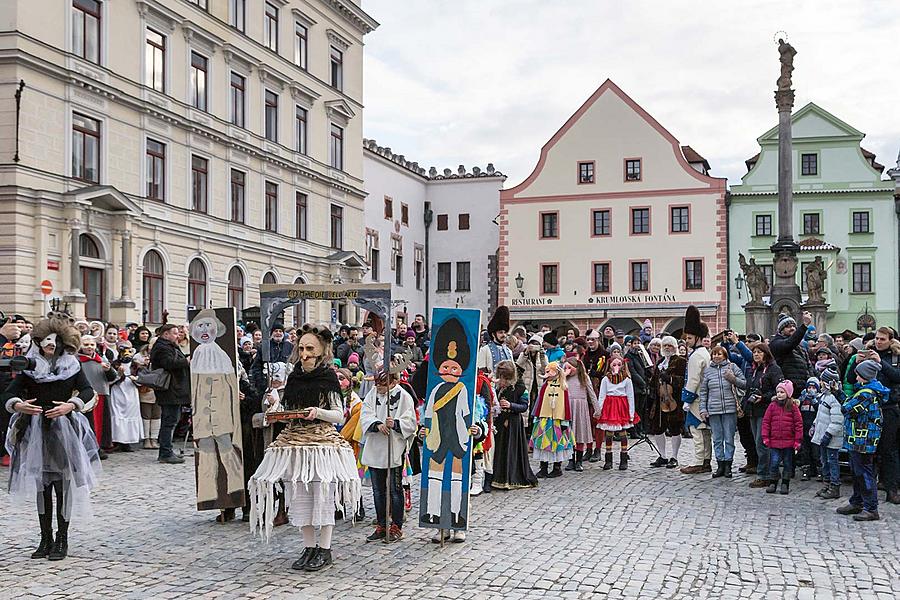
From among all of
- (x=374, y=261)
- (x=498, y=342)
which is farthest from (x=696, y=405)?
(x=374, y=261)

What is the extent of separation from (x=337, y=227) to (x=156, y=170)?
12.7 meters

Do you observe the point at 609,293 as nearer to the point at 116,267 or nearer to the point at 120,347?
the point at 116,267

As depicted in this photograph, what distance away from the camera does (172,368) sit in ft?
47.6

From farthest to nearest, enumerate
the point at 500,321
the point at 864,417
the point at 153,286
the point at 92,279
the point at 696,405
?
1. the point at 153,286
2. the point at 92,279
3. the point at 500,321
4. the point at 696,405
5. the point at 864,417

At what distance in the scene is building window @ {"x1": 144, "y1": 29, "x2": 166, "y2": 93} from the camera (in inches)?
1194

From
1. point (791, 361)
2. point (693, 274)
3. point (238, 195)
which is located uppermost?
point (238, 195)

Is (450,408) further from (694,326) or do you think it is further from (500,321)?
(694,326)

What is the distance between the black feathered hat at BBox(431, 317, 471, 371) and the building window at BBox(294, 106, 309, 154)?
31.5 metres

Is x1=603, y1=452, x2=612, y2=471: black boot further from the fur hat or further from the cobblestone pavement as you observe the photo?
the cobblestone pavement

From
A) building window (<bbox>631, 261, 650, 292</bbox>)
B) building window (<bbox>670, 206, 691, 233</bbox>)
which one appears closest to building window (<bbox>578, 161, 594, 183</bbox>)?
building window (<bbox>670, 206, 691, 233</bbox>)

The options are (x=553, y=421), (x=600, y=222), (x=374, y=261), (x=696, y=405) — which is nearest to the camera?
(x=553, y=421)

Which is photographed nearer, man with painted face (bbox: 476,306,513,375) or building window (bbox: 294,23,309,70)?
man with painted face (bbox: 476,306,513,375)

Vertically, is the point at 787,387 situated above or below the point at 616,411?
above

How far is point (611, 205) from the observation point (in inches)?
1817
